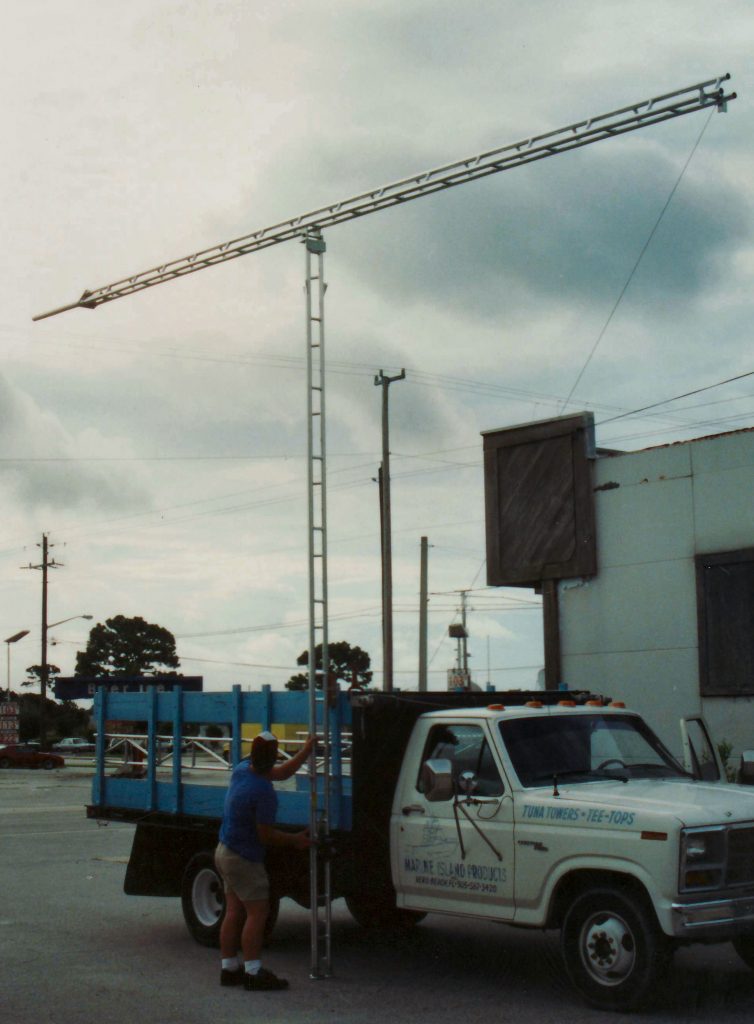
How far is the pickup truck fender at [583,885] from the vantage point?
26.2ft

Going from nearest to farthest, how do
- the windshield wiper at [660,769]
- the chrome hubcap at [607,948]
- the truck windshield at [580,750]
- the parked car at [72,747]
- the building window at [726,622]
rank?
the chrome hubcap at [607,948] → the truck windshield at [580,750] → the windshield wiper at [660,769] → the building window at [726,622] → the parked car at [72,747]

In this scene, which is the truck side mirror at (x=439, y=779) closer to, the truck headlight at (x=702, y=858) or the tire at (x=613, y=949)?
the tire at (x=613, y=949)

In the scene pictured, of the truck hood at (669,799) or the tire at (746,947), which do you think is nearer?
the truck hood at (669,799)

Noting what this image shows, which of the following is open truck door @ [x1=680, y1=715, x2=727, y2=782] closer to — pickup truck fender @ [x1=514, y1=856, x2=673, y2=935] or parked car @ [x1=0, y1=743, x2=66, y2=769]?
pickup truck fender @ [x1=514, y1=856, x2=673, y2=935]

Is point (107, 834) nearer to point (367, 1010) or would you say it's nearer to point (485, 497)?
point (485, 497)

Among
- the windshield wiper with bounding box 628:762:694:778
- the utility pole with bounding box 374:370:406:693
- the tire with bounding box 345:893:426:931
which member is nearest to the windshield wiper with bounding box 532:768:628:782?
the windshield wiper with bounding box 628:762:694:778

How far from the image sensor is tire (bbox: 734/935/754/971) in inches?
357

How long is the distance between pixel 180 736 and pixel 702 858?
4.93 meters

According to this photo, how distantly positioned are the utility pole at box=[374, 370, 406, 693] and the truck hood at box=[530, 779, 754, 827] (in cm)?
2498

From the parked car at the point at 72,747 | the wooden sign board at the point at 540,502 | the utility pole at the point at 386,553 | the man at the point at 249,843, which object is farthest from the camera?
the parked car at the point at 72,747

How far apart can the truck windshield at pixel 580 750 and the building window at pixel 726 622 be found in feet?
36.0

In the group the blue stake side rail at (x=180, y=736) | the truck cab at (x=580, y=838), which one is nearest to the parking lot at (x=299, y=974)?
the truck cab at (x=580, y=838)

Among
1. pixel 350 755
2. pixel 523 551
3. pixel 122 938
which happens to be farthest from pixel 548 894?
pixel 523 551

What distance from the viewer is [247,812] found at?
9.48 m
